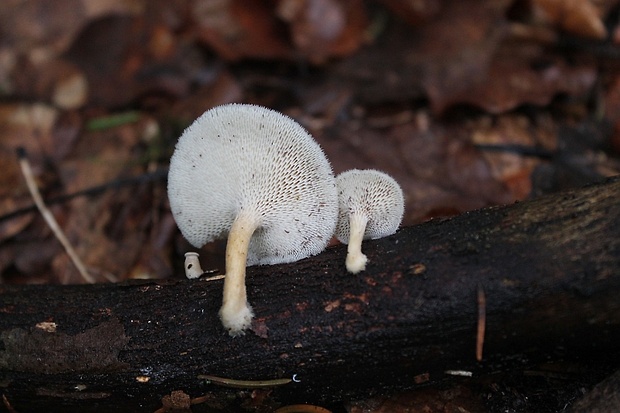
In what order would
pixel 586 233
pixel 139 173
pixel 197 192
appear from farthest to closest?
pixel 139 173, pixel 197 192, pixel 586 233

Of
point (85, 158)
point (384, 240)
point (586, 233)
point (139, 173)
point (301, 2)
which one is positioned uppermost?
point (301, 2)

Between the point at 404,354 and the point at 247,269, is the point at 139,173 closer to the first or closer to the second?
the point at 247,269

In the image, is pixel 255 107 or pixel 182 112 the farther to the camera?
pixel 182 112

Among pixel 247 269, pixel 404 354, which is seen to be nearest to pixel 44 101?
pixel 247 269

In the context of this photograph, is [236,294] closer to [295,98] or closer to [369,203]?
[369,203]

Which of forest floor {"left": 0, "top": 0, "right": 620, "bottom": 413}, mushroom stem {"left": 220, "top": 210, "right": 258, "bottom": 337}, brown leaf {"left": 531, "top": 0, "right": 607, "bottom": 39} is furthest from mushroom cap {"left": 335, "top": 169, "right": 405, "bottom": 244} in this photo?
brown leaf {"left": 531, "top": 0, "right": 607, "bottom": 39}

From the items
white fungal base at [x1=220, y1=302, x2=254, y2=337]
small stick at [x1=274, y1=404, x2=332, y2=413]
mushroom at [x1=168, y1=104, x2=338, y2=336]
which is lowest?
small stick at [x1=274, y1=404, x2=332, y2=413]

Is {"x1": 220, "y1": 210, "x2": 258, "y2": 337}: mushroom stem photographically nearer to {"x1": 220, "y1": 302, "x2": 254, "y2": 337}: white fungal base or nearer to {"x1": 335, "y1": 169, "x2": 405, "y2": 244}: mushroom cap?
{"x1": 220, "y1": 302, "x2": 254, "y2": 337}: white fungal base
